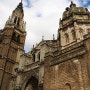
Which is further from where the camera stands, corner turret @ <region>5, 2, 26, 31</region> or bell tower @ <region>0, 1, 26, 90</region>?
corner turret @ <region>5, 2, 26, 31</region>

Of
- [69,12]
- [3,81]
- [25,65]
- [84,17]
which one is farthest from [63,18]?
[3,81]

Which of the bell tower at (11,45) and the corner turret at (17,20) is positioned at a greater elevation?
the corner turret at (17,20)

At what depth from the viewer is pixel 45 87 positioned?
1561 centimetres

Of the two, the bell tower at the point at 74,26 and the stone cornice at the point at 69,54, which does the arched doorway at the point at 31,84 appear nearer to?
the stone cornice at the point at 69,54

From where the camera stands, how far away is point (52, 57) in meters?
17.2

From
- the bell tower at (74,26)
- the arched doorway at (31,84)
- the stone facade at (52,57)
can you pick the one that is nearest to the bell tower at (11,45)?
the stone facade at (52,57)

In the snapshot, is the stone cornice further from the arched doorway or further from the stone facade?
the arched doorway

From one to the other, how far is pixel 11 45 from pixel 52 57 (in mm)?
19093

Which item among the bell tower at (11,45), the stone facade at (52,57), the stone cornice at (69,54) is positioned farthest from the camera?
the bell tower at (11,45)

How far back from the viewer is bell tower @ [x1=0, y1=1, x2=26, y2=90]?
99.9ft

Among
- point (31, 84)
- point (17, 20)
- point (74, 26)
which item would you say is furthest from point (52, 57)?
point (17, 20)

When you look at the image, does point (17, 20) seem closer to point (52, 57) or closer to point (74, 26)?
point (74, 26)

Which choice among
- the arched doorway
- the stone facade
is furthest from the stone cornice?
the arched doorway

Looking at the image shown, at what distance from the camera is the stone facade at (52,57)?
14.4 metres
